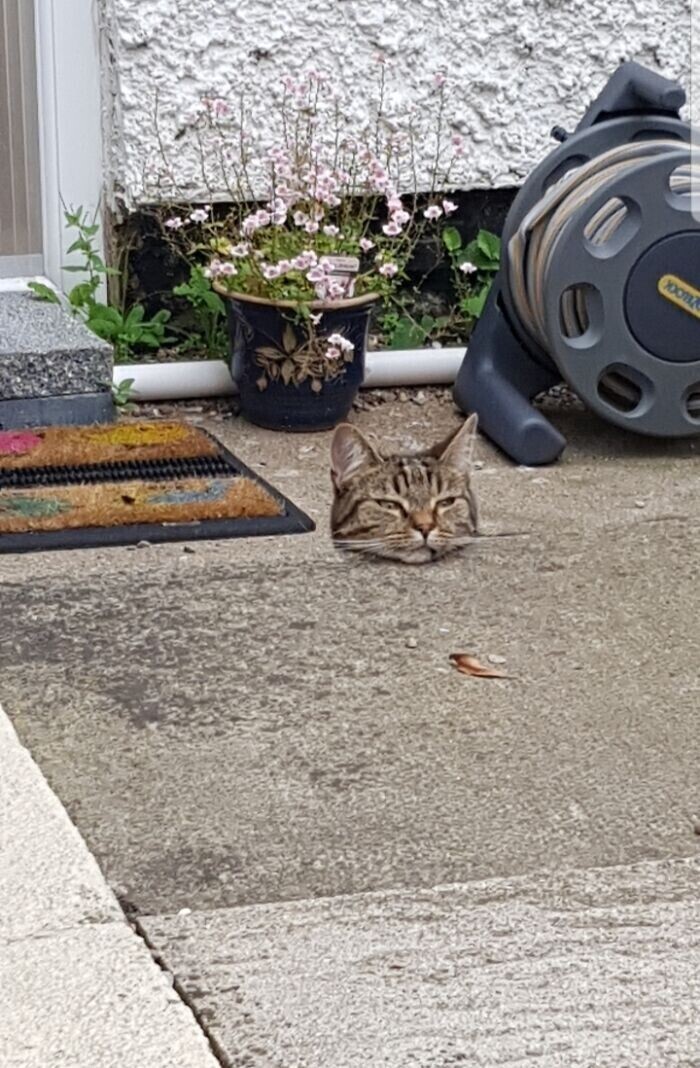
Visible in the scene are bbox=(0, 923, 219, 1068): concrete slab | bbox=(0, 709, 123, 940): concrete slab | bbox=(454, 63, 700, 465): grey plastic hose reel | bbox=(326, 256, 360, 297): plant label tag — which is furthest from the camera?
bbox=(326, 256, 360, 297): plant label tag

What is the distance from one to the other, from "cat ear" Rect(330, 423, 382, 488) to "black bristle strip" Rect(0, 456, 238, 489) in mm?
550

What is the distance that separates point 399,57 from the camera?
5445 millimetres

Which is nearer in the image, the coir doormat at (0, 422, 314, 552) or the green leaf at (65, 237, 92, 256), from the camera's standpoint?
the coir doormat at (0, 422, 314, 552)

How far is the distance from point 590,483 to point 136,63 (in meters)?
1.87

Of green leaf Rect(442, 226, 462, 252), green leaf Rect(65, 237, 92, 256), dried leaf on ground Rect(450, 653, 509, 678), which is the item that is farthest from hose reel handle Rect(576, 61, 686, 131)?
dried leaf on ground Rect(450, 653, 509, 678)

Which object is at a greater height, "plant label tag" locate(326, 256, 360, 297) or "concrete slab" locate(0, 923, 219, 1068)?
"plant label tag" locate(326, 256, 360, 297)

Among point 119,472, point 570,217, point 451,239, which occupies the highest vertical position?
point 570,217

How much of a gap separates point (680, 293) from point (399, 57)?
53.2 inches

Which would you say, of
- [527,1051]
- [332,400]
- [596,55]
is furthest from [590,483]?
[527,1051]

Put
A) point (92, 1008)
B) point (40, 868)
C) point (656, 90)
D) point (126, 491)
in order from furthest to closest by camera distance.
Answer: point (656, 90) < point (126, 491) < point (40, 868) < point (92, 1008)

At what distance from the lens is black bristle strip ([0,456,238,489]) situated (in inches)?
176

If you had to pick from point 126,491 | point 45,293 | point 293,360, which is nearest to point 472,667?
point 126,491

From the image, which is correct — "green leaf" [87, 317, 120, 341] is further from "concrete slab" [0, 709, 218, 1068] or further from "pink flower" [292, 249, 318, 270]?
"concrete slab" [0, 709, 218, 1068]

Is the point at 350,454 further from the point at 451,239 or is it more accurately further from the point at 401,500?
the point at 451,239
